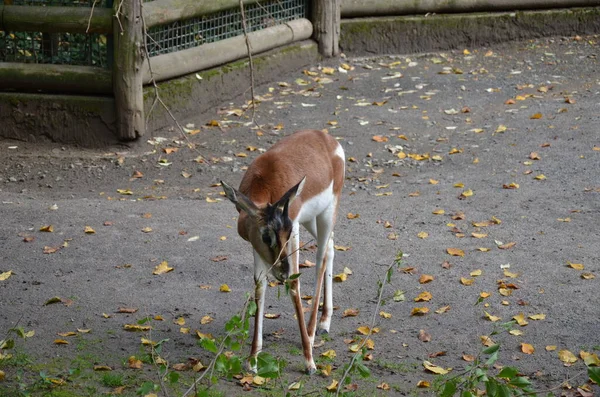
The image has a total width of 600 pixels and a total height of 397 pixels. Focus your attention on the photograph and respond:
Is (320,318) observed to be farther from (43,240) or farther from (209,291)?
(43,240)

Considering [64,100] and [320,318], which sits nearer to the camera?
[320,318]

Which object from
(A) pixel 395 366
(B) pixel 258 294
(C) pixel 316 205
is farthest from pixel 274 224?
(A) pixel 395 366

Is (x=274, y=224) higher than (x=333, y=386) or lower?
higher

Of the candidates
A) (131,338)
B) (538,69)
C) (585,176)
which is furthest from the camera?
(538,69)

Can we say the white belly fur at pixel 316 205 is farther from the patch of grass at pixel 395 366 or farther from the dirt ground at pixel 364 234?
the patch of grass at pixel 395 366

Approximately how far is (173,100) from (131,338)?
504cm

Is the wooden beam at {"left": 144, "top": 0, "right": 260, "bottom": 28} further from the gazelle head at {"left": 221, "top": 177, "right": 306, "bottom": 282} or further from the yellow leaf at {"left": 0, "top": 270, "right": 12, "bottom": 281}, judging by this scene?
the gazelle head at {"left": 221, "top": 177, "right": 306, "bottom": 282}

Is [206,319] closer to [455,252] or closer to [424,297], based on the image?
[424,297]

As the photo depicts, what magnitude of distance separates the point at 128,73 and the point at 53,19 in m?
0.98

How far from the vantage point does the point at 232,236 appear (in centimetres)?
747

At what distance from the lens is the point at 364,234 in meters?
7.49

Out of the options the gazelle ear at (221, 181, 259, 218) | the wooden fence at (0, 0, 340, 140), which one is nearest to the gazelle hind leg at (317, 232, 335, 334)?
the gazelle ear at (221, 181, 259, 218)

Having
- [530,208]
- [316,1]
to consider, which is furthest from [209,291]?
[316,1]

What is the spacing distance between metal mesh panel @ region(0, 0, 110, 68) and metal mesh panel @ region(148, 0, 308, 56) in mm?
597
